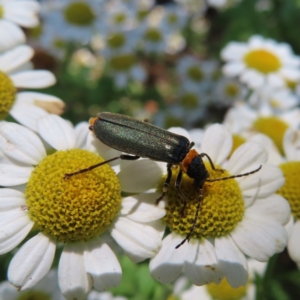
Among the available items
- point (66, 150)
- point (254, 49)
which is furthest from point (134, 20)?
point (66, 150)

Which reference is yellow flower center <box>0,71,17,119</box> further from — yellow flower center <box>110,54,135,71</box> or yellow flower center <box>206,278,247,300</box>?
yellow flower center <box>110,54,135,71</box>

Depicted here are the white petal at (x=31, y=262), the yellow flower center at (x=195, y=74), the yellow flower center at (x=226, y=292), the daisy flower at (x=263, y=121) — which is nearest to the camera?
the white petal at (x=31, y=262)

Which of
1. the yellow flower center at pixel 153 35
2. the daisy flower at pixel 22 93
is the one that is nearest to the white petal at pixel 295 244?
the daisy flower at pixel 22 93

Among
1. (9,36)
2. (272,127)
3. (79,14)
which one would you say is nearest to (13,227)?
(9,36)

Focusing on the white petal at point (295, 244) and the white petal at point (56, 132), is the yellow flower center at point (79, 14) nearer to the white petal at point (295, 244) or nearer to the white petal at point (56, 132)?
the white petal at point (56, 132)

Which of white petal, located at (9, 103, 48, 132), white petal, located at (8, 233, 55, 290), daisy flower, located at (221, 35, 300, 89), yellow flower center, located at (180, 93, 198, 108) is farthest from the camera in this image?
yellow flower center, located at (180, 93, 198, 108)

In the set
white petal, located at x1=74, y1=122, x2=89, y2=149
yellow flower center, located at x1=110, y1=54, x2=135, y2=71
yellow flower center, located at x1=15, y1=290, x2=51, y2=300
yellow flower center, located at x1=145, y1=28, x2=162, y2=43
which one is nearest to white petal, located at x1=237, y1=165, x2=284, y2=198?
white petal, located at x1=74, y1=122, x2=89, y2=149
